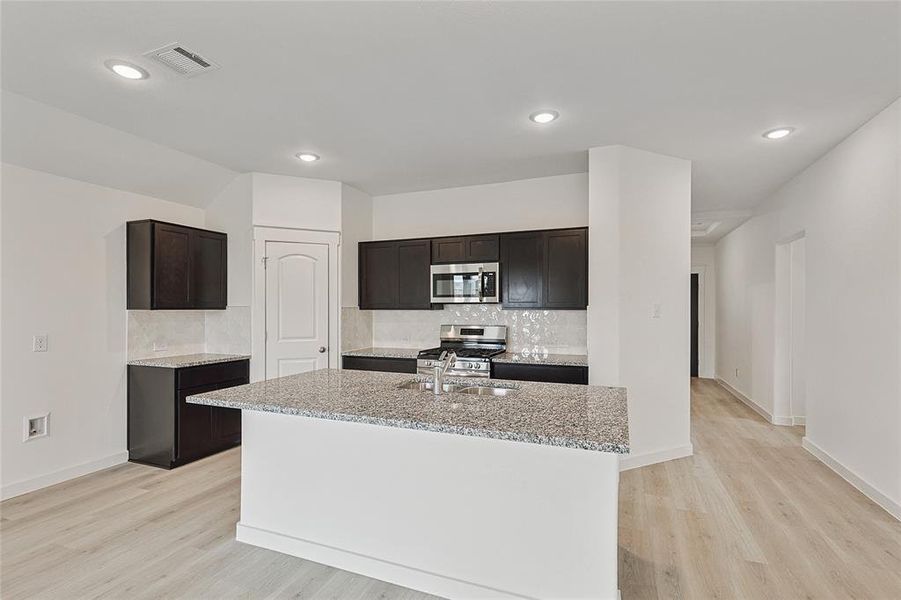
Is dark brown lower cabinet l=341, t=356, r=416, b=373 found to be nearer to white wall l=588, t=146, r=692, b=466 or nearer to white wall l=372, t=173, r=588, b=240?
white wall l=372, t=173, r=588, b=240

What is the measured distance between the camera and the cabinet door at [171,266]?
408cm

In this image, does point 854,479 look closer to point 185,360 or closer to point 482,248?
point 482,248

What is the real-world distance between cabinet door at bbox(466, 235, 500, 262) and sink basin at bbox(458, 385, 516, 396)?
209 centimetres

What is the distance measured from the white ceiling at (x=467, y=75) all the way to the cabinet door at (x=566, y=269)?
0.72 meters

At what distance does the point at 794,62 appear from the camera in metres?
2.50

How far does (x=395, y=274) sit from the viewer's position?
16.9 ft

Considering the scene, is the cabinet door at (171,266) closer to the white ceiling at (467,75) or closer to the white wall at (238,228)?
the white wall at (238,228)

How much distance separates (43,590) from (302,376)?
61.5 inches

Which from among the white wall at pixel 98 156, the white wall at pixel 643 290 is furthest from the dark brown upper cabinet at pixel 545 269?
the white wall at pixel 98 156

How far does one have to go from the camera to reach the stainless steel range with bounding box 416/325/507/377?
434 centimetres

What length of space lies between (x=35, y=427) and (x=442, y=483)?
10.8 feet

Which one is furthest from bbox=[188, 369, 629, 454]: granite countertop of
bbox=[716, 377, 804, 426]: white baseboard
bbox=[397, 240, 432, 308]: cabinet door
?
bbox=[716, 377, 804, 426]: white baseboard

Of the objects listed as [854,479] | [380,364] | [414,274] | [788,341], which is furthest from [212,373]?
[788,341]

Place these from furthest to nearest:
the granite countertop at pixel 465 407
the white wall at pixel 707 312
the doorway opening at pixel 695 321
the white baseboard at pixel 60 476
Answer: the doorway opening at pixel 695 321 → the white wall at pixel 707 312 → the white baseboard at pixel 60 476 → the granite countertop at pixel 465 407
